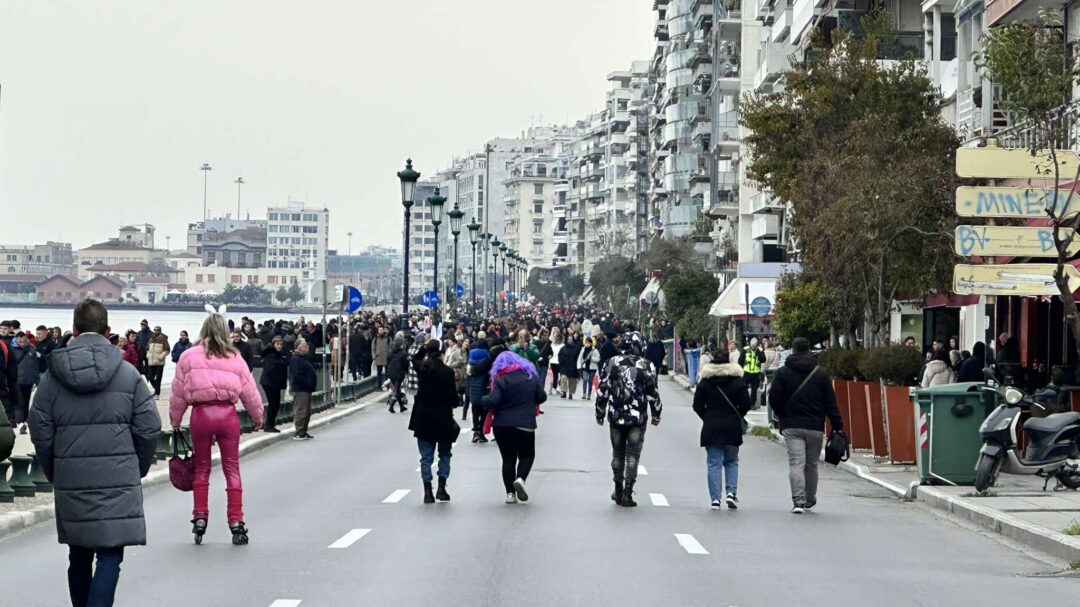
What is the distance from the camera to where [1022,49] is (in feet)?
65.2

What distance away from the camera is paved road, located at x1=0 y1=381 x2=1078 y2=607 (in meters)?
11.3

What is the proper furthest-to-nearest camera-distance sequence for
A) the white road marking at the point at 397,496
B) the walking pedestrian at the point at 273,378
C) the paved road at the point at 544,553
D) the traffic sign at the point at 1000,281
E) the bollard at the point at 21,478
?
the walking pedestrian at the point at 273,378 < the traffic sign at the point at 1000,281 < the white road marking at the point at 397,496 < the bollard at the point at 21,478 < the paved road at the point at 544,553

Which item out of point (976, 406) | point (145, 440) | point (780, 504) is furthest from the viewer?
point (976, 406)

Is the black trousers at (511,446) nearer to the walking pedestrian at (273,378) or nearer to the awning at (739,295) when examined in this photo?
the walking pedestrian at (273,378)

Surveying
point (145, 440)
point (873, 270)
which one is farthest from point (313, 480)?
point (873, 270)

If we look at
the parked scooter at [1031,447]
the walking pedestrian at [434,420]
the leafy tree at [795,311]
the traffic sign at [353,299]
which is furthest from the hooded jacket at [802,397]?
the leafy tree at [795,311]

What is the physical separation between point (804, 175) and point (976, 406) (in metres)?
16.3

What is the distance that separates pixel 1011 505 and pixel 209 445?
8.22 meters

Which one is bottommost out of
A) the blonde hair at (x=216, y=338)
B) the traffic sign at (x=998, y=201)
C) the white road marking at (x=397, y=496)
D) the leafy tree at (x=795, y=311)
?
the white road marking at (x=397, y=496)

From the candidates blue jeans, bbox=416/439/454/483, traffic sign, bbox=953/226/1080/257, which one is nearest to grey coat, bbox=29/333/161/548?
blue jeans, bbox=416/439/454/483

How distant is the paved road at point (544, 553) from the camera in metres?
11.3

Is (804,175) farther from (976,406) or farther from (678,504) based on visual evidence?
(678,504)

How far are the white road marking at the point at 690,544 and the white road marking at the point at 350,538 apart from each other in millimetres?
2547

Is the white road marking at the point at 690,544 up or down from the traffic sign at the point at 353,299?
down
